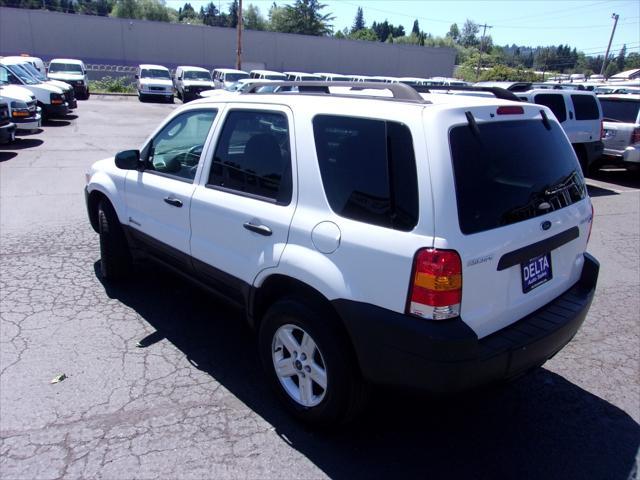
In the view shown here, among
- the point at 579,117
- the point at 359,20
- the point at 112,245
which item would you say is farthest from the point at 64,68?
the point at 359,20

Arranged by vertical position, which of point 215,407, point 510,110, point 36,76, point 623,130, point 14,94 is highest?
point 510,110

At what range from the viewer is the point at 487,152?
2447 mm

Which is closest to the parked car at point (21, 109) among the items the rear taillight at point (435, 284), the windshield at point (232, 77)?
the rear taillight at point (435, 284)

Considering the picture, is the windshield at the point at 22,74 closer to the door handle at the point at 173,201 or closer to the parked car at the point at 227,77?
the parked car at the point at 227,77

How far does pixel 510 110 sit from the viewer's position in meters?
2.65

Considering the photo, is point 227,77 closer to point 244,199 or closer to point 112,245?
point 112,245

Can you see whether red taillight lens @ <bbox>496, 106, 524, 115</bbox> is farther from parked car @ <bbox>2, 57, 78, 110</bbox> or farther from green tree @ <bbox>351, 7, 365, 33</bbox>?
green tree @ <bbox>351, 7, 365, 33</bbox>

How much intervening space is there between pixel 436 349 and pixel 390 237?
0.55 metres

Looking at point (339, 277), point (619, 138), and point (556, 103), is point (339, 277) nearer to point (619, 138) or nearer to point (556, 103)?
point (556, 103)

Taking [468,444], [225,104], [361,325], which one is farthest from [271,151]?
[468,444]

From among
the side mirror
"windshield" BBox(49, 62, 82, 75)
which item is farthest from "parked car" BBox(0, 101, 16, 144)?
"windshield" BBox(49, 62, 82, 75)

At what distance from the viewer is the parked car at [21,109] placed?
41.2ft

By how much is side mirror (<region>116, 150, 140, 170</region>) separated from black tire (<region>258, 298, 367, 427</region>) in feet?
6.77

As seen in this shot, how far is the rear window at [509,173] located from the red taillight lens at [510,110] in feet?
0.18
